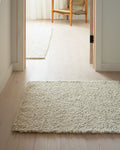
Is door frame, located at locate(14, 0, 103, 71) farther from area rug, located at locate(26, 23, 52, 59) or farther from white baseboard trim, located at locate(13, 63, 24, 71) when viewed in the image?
area rug, located at locate(26, 23, 52, 59)

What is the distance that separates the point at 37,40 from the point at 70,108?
285 centimetres

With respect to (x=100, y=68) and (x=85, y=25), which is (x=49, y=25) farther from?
(x=100, y=68)

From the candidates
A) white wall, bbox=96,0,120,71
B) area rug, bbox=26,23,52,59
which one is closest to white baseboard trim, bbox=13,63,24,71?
area rug, bbox=26,23,52,59

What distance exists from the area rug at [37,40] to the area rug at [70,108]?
120 centimetres

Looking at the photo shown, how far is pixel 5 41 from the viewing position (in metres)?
2.83

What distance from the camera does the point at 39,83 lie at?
2781 mm

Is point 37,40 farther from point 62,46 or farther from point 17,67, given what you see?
point 17,67

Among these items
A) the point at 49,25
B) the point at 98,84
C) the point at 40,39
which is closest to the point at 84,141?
the point at 98,84

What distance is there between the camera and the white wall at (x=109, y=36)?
3115mm

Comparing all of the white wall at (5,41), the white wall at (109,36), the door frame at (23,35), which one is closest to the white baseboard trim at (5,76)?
the white wall at (5,41)

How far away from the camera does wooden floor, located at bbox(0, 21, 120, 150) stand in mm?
1688

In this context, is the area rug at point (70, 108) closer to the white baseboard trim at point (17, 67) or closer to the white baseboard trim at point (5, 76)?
the white baseboard trim at point (5, 76)

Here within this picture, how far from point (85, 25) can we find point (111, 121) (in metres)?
4.72

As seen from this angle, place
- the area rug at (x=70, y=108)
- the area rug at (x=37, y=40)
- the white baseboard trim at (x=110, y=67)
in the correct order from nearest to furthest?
the area rug at (x=70, y=108)
the white baseboard trim at (x=110, y=67)
the area rug at (x=37, y=40)
